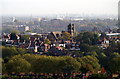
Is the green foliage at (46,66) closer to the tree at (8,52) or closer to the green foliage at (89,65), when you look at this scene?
the green foliage at (89,65)

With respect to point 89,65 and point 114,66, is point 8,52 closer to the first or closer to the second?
point 89,65

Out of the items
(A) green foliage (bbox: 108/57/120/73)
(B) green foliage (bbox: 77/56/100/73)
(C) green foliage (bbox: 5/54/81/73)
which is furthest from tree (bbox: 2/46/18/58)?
(A) green foliage (bbox: 108/57/120/73)

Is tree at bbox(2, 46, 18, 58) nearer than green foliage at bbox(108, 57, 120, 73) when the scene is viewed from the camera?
No

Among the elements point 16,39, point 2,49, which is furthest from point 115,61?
point 16,39

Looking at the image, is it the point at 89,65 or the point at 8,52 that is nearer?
the point at 89,65

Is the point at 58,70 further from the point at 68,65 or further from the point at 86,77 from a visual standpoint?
the point at 86,77

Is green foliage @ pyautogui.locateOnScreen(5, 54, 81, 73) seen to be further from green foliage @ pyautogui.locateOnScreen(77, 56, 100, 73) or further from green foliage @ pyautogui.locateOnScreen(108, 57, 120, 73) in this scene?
green foliage @ pyautogui.locateOnScreen(108, 57, 120, 73)

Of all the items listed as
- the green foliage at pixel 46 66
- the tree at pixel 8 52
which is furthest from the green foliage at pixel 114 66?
the tree at pixel 8 52

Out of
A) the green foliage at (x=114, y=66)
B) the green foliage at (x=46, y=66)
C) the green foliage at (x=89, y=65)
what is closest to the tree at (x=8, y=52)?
the green foliage at (x=46, y=66)

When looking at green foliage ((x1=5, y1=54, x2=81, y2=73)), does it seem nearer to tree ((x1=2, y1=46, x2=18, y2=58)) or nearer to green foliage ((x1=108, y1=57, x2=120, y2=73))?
green foliage ((x1=108, y1=57, x2=120, y2=73))

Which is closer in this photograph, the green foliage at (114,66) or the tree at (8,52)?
the green foliage at (114,66)

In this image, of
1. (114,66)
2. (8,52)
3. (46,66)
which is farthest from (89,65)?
(8,52)
